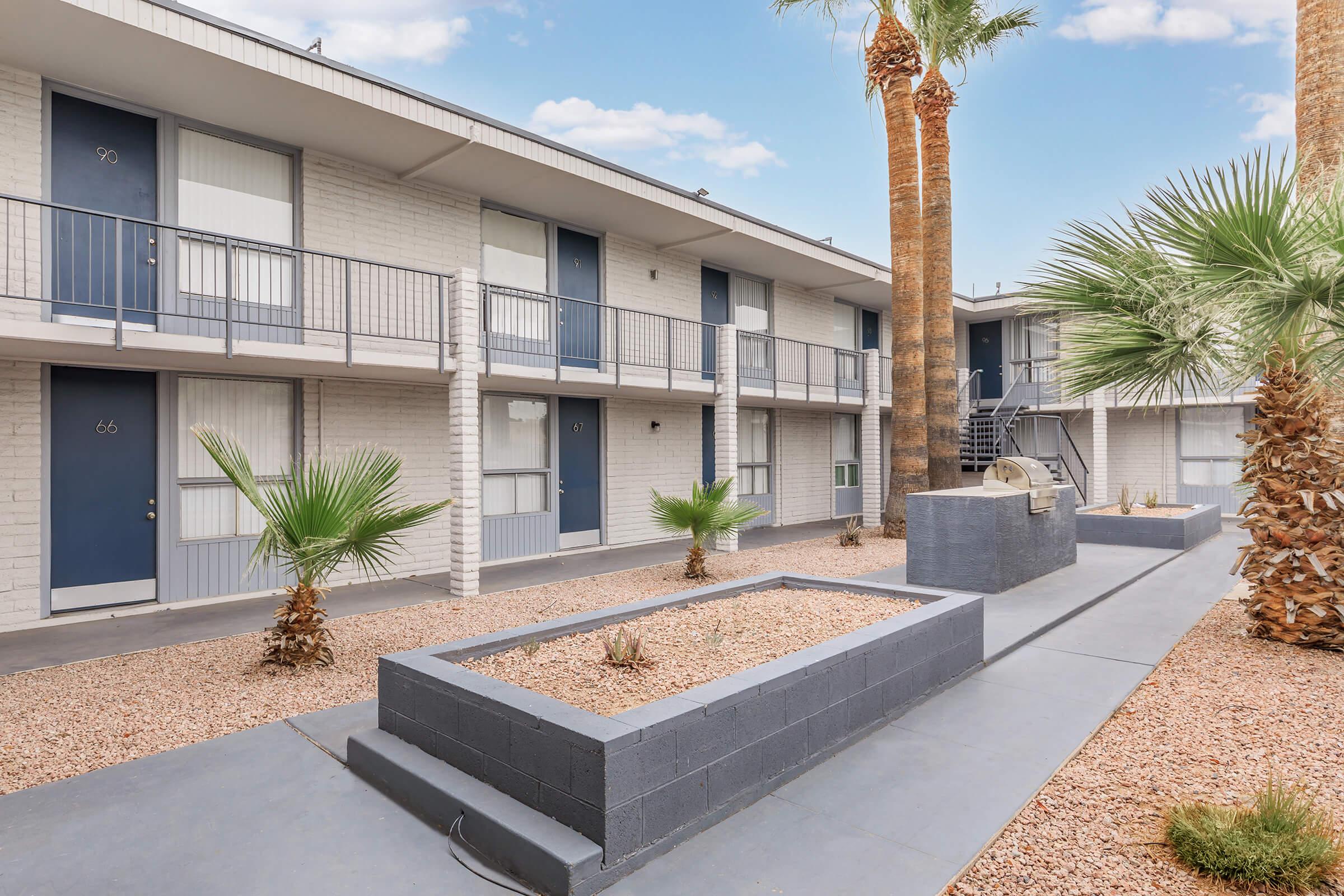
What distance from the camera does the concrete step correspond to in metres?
2.76

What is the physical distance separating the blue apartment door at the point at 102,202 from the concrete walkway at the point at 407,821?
5.37m

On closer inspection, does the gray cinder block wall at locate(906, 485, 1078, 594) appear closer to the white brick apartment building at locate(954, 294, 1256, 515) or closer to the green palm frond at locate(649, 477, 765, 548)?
the green palm frond at locate(649, 477, 765, 548)

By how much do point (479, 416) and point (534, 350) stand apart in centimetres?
138

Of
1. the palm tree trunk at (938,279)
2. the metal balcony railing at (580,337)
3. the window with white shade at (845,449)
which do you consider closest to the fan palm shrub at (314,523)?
the metal balcony railing at (580,337)

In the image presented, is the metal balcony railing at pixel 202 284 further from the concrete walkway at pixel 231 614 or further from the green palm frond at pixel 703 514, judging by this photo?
the green palm frond at pixel 703 514

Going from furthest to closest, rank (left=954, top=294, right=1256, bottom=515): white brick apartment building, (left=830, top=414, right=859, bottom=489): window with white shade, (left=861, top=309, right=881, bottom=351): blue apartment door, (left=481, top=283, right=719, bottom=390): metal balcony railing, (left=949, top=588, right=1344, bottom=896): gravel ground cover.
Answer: (left=861, top=309, right=881, bottom=351): blue apartment door < (left=830, top=414, right=859, bottom=489): window with white shade < (left=954, top=294, right=1256, bottom=515): white brick apartment building < (left=481, top=283, right=719, bottom=390): metal balcony railing < (left=949, top=588, right=1344, bottom=896): gravel ground cover

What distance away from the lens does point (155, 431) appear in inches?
321

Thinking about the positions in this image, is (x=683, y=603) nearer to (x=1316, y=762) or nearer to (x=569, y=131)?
(x=1316, y=762)

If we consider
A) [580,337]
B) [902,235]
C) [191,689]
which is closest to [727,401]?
[580,337]

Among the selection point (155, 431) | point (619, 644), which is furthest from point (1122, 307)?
point (155, 431)

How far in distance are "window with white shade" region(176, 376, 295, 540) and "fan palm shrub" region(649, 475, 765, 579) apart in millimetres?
4643

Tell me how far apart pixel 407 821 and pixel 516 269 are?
9464 mm

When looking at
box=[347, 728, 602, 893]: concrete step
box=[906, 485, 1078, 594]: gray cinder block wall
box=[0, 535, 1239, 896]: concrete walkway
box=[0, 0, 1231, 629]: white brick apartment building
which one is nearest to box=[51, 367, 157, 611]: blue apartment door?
box=[0, 0, 1231, 629]: white brick apartment building

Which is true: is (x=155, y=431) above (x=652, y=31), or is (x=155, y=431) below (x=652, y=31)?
below
